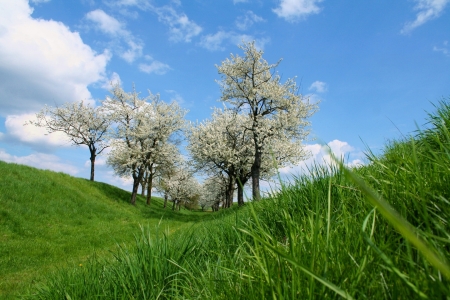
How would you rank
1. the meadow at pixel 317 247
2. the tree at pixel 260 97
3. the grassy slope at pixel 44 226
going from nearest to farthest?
1. the meadow at pixel 317 247
2. the grassy slope at pixel 44 226
3. the tree at pixel 260 97

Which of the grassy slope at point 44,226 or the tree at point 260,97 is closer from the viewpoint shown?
the grassy slope at point 44,226

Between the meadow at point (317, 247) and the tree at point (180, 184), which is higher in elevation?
the tree at point (180, 184)

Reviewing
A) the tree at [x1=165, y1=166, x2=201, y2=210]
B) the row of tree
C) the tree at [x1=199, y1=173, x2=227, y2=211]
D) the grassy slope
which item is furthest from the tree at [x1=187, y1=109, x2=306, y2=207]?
the tree at [x1=165, y1=166, x2=201, y2=210]

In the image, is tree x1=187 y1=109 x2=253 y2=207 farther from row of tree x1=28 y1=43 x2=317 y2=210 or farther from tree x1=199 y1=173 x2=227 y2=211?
tree x1=199 y1=173 x2=227 y2=211

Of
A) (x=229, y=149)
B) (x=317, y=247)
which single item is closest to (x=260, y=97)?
(x=229, y=149)

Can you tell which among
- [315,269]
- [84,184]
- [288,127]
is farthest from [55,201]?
[315,269]

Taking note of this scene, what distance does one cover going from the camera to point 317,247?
1.39 meters

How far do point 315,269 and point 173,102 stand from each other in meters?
35.2

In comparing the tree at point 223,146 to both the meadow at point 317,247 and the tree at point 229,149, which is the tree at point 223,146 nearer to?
the tree at point 229,149

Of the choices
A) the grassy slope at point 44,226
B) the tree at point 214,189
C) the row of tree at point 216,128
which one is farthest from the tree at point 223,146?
the tree at point 214,189

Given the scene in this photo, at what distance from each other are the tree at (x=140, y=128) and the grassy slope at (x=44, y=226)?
9042 millimetres

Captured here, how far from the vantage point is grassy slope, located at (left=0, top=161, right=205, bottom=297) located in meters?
9.61

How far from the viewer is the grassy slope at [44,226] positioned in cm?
961

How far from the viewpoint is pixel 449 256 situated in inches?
44.3
